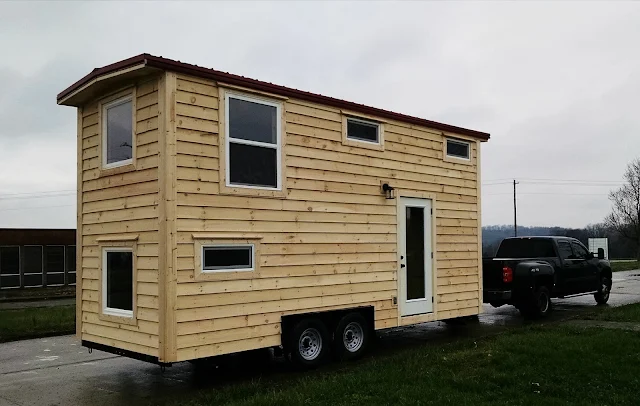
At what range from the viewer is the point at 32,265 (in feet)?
99.1

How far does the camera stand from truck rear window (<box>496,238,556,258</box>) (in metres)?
14.8

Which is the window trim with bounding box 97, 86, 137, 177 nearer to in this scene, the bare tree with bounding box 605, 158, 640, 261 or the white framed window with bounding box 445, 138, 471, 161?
the white framed window with bounding box 445, 138, 471, 161

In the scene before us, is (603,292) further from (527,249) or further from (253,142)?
(253,142)

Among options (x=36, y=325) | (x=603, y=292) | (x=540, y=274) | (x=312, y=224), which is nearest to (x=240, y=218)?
(x=312, y=224)

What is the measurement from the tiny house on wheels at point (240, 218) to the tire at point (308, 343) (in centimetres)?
2

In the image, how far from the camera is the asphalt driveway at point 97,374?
24.8 ft

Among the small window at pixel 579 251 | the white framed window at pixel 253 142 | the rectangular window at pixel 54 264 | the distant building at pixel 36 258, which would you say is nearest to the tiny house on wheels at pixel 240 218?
the white framed window at pixel 253 142

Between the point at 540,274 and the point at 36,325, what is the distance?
10.8 m

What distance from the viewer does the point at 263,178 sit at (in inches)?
336

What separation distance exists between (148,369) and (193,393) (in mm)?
1905

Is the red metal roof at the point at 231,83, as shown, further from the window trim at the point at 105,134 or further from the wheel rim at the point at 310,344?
the wheel rim at the point at 310,344

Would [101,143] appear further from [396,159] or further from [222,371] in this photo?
[396,159]

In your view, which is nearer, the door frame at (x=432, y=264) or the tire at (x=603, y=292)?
the door frame at (x=432, y=264)

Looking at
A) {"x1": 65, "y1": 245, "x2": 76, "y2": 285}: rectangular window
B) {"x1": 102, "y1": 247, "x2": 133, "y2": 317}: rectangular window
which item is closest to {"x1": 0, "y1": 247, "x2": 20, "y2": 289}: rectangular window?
{"x1": 65, "y1": 245, "x2": 76, "y2": 285}: rectangular window
